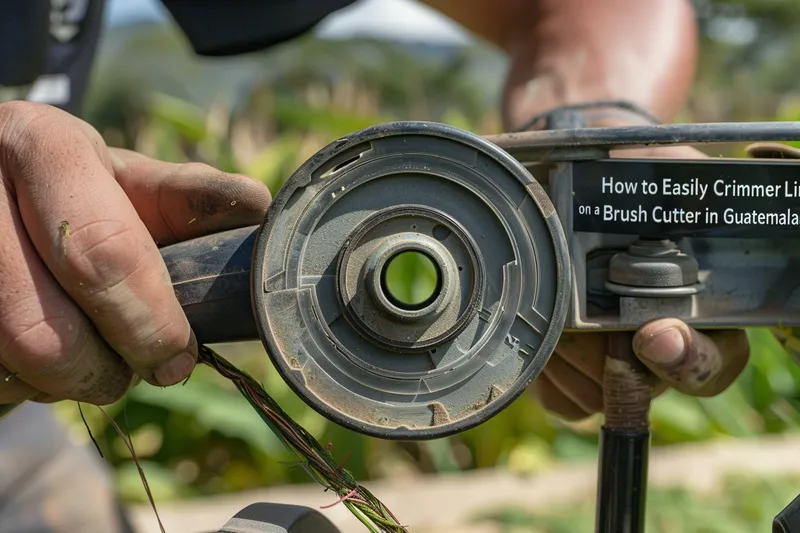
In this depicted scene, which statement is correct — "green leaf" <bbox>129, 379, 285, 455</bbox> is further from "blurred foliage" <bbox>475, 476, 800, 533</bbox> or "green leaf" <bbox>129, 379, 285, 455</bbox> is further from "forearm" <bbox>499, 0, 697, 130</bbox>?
"forearm" <bbox>499, 0, 697, 130</bbox>

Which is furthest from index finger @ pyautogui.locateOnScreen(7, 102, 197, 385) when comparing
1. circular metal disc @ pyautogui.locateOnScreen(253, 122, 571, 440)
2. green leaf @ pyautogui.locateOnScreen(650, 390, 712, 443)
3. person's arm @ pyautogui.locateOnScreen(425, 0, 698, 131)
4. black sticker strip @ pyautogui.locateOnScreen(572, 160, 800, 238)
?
green leaf @ pyautogui.locateOnScreen(650, 390, 712, 443)

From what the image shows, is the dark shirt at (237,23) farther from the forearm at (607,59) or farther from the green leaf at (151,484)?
the green leaf at (151,484)

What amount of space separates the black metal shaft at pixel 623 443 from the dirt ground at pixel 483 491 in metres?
1.94

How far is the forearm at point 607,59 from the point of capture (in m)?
2.00

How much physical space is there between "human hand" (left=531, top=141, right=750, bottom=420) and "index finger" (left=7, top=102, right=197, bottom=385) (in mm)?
696

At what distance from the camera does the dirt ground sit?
11.1 feet

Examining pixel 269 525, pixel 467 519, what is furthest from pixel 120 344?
pixel 467 519

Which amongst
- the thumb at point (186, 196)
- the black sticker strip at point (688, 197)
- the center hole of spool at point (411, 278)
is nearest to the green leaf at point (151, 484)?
the center hole of spool at point (411, 278)

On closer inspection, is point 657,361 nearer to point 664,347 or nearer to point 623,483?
point 664,347

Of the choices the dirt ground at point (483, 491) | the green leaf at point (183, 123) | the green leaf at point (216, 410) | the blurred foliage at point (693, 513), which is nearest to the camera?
the blurred foliage at point (693, 513)

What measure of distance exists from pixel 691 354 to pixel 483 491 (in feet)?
7.98

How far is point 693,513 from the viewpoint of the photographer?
3.14 metres

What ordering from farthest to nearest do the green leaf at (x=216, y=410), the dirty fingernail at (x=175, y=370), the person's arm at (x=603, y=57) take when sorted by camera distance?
1. the green leaf at (x=216, y=410)
2. the person's arm at (x=603, y=57)
3. the dirty fingernail at (x=175, y=370)

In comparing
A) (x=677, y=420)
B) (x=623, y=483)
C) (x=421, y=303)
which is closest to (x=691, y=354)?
(x=623, y=483)
